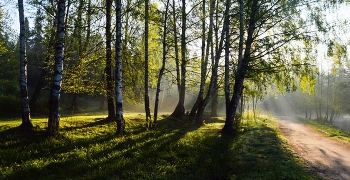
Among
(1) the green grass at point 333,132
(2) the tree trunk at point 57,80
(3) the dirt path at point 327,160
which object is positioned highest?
(2) the tree trunk at point 57,80

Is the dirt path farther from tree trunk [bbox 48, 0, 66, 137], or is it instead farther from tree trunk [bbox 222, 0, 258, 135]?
tree trunk [bbox 48, 0, 66, 137]

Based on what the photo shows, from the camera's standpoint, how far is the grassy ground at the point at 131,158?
8383mm

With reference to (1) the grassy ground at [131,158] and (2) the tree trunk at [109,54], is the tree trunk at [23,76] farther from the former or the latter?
(2) the tree trunk at [109,54]

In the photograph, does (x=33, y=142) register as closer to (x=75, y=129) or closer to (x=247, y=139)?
(x=75, y=129)

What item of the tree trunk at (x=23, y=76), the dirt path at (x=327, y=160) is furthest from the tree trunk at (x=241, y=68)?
the tree trunk at (x=23, y=76)

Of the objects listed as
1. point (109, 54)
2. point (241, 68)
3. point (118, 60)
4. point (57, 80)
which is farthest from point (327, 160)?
point (109, 54)

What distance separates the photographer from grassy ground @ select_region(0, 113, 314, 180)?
330 inches

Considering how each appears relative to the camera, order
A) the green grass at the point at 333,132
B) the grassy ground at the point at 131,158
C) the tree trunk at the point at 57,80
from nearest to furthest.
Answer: the grassy ground at the point at 131,158 < the tree trunk at the point at 57,80 < the green grass at the point at 333,132

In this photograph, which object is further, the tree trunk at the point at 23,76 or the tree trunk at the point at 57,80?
the tree trunk at the point at 23,76

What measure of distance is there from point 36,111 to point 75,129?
456 inches

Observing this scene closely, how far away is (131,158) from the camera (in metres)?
10.4

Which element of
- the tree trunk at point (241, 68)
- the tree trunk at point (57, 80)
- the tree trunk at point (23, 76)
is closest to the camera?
the tree trunk at point (57, 80)

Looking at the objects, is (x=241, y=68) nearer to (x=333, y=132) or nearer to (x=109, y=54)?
(x=109, y=54)

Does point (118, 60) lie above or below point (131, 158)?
above
